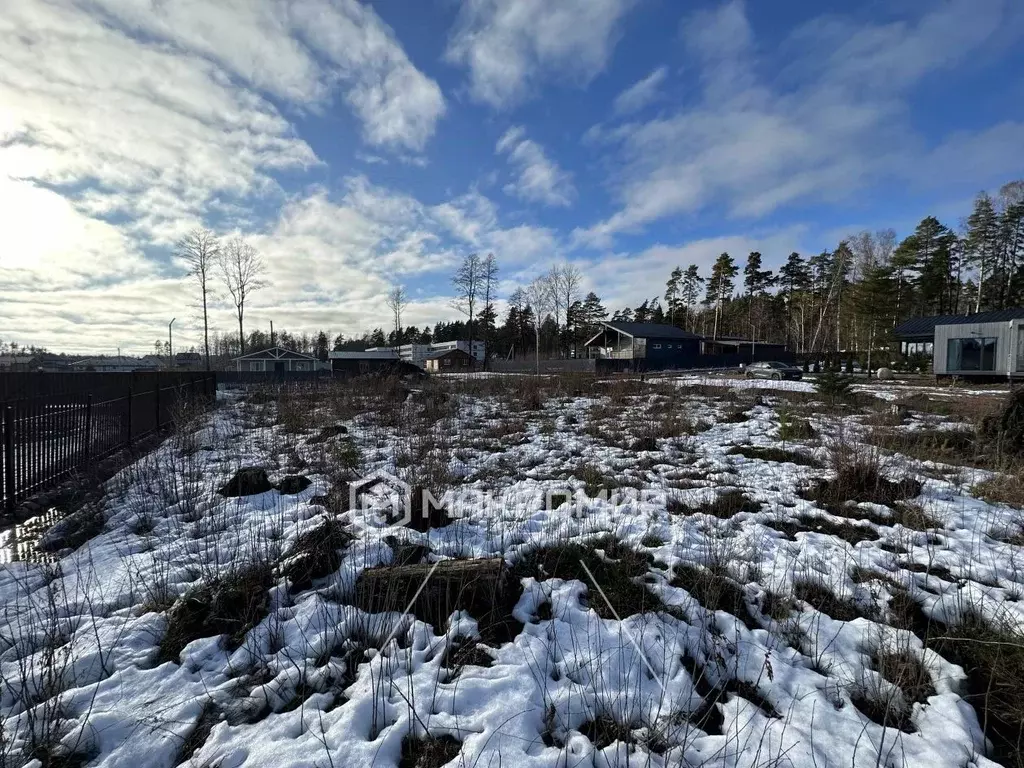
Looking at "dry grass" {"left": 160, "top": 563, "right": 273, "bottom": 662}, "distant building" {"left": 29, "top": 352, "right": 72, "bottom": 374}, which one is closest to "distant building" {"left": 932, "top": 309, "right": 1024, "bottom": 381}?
"dry grass" {"left": 160, "top": 563, "right": 273, "bottom": 662}

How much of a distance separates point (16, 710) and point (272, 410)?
11.7m

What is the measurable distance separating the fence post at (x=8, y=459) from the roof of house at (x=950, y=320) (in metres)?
34.5

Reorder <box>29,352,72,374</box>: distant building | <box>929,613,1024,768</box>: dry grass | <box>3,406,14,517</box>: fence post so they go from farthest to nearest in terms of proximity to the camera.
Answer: <box>29,352,72,374</box>: distant building, <box>3,406,14,517</box>: fence post, <box>929,613,1024,768</box>: dry grass

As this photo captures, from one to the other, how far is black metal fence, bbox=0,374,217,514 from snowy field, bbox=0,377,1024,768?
1169mm

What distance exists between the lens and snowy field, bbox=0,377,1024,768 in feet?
6.92

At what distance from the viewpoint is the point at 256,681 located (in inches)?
97.9

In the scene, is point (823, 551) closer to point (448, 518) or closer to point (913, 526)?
point (913, 526)

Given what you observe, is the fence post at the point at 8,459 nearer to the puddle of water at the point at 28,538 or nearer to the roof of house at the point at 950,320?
the puddle of water at the point at 28,538

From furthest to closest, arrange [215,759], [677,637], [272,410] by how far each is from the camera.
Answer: [272,410] → [677,637] → [215,759]

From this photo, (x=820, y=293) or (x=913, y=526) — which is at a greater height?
(x=820, y=293)

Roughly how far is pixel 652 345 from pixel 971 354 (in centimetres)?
2363

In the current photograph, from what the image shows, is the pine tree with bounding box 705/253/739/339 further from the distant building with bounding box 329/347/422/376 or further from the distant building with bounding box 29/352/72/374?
the distant building with bounding box 29/352/72/374

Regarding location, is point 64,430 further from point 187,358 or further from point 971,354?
point 187,358

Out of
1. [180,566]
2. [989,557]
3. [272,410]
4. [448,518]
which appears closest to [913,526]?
[989,557]
